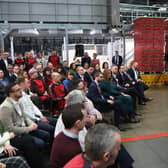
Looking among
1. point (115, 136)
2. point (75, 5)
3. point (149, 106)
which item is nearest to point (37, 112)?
point (115, 136)

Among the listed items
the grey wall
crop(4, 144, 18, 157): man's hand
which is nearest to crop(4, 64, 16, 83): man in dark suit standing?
crop(4, 144, 18, 157): man's hand

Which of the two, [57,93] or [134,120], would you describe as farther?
[134,120]

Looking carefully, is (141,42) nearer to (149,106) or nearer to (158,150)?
(149,106)


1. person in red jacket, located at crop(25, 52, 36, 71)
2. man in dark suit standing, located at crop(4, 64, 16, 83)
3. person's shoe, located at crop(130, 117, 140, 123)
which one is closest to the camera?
person's shoe, located at crop(130, 117, 140, 123)

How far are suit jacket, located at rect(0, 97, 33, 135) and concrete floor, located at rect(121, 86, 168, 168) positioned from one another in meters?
1.62

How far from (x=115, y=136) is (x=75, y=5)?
10248mm

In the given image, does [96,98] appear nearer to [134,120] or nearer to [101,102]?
[101,102]

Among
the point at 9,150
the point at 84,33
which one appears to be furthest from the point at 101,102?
the point at 84,33

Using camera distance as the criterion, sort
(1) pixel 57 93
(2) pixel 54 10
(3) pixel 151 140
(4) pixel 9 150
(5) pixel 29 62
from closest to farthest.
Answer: (4) pixel 9 150 → (3) pixel 151 140 → (1) pixel 57 93 → (5) pixel 29 62 → (2) pixel 54 10

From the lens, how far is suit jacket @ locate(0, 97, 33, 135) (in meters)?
2.35

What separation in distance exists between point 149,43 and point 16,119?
25.7 ft

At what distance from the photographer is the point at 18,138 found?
2.26 metres

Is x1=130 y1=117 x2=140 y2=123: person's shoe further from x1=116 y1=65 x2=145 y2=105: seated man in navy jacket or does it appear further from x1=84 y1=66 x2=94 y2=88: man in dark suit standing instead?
x1=84 y1=66 x2=94 y2=88: man in dark suit standing

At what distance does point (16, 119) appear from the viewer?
252 cm
